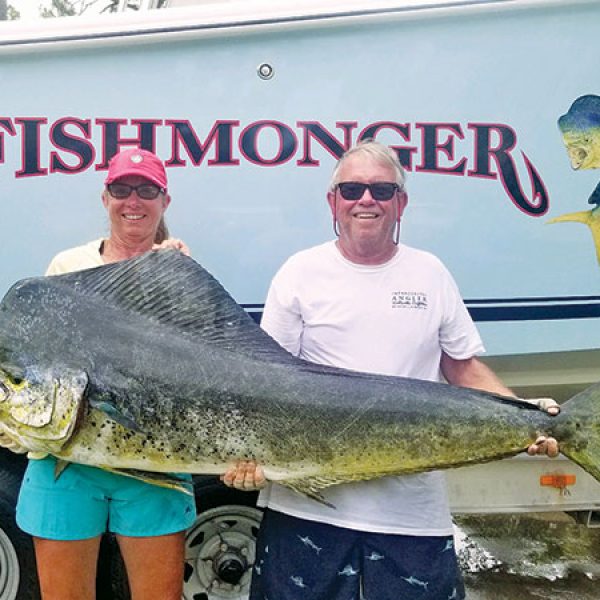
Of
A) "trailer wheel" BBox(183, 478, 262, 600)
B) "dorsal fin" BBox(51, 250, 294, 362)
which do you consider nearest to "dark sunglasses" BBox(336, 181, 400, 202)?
"dorsal fin" BBox(51, 250, 294, 362)

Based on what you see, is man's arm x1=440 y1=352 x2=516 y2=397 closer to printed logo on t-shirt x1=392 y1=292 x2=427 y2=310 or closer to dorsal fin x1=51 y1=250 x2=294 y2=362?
printed logo on t-shirt x1=392 y1=292 x2=427 y2=310

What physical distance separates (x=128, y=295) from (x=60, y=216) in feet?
3.52

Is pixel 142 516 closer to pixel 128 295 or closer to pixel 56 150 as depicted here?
pixel 128 295

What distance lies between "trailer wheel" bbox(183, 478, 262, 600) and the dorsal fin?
134cm

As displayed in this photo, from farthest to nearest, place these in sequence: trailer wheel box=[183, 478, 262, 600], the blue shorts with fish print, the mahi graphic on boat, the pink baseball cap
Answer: trailer wheel box=[183, 478, 262, 600] → the mahi graphic on boat → the pink baseball cap → the blue shorts with fish print

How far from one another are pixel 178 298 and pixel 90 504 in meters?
0.68

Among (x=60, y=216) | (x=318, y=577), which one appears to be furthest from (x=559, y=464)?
(x=60, y=216)

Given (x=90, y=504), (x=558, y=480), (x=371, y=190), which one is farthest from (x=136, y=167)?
(x=558, y=480)

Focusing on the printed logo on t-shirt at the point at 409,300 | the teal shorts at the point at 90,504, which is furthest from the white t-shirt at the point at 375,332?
the teal shorts at the point at 90,504

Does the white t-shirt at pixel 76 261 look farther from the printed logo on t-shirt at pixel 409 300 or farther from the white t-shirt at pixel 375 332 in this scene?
the printed logo on t-shirt at pixel 409 300

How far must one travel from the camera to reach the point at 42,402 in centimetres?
186

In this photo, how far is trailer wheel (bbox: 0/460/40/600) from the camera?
3.00 m

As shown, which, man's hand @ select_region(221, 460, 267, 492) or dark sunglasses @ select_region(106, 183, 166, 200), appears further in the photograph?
dark sunglasses @ select_region(106, 183, 166, 200)

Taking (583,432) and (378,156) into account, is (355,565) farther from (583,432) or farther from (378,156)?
(378,156)
